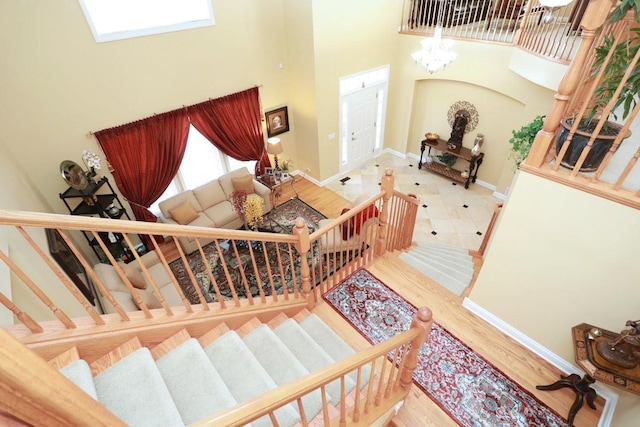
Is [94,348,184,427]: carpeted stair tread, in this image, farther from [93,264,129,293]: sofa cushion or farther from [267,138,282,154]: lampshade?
[267,138,282,154]: lampshade

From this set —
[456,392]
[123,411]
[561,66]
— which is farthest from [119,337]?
[561,66]

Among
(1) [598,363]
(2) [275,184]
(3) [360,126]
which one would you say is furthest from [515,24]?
(1) [598,363]

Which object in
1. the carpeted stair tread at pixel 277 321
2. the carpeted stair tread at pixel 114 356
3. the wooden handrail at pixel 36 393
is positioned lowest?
the carpeted stair tread at pixel 277 321

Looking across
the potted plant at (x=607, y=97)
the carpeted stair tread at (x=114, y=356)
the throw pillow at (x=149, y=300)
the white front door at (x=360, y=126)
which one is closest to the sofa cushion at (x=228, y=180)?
the white front door at (x=360, y=126)

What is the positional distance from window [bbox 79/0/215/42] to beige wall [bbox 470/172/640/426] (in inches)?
203

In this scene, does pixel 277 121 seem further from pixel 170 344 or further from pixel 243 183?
pixel 170 344

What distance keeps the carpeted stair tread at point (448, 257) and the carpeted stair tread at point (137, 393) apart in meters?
3.46

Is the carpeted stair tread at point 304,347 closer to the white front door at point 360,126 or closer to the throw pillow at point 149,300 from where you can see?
the throw pillow at point 149,300

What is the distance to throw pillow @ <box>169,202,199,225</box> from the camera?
18.2 ft

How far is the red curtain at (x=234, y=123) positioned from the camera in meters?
5.71

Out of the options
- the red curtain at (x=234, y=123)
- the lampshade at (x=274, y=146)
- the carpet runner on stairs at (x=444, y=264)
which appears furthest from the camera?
the lampshade at (x=274, y=146)

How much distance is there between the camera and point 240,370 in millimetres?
2145

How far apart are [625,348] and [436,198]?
16.5 feet

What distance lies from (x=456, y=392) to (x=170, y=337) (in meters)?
2.30
